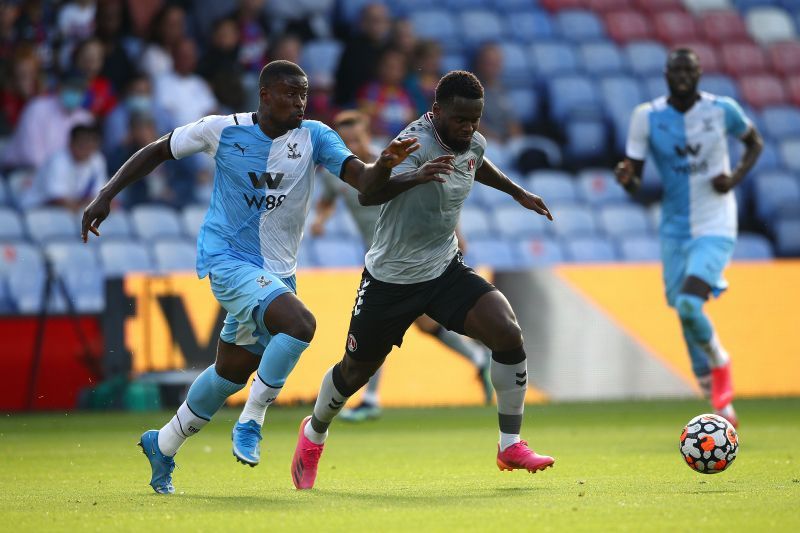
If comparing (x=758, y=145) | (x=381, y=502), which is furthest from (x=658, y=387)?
(x=381, y=502)

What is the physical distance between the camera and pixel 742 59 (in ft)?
70.2

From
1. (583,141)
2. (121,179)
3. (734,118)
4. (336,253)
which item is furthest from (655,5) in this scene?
(121,179)

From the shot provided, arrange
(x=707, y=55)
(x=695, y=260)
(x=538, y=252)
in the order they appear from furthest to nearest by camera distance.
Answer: (x=707, y=55) < (x=538, y=252) < (x=695, y=260)

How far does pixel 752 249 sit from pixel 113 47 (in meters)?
8.17

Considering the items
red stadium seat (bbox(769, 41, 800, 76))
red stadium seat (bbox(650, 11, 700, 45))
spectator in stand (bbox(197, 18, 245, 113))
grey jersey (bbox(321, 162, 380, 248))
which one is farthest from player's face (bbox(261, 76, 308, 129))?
red stadium seat (bbox(769, 41, 800, 76))

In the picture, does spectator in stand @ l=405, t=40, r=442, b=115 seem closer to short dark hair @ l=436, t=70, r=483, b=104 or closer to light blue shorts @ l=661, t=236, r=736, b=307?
light blue shorts @ l=661, t=236, r=736, b=307

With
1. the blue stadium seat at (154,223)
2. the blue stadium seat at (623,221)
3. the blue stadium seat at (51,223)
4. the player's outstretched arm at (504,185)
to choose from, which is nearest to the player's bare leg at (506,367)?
the player's outstretched arm at (504,185)

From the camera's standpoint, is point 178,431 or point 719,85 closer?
point 178,431

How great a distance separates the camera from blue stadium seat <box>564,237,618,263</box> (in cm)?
1661

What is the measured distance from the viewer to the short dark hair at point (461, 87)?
23.5ft

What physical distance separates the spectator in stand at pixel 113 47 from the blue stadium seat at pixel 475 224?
4325mm

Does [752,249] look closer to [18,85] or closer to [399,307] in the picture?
[18,85]

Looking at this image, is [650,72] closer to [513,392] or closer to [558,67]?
[558,67]

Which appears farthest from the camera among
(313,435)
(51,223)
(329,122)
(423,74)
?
(423,74)
